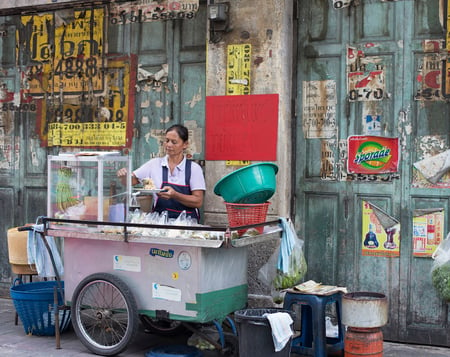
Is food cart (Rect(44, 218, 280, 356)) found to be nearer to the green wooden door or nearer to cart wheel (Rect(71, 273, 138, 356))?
cart wheel (Rect(71, 273, 138, 356))

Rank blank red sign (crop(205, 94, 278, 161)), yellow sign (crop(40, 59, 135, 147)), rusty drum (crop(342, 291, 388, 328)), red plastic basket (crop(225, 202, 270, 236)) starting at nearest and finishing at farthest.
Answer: rusty drum (crop(342, 291, 388, 328)), red plastic basket (crop(225, 202, 270, 236)), blank red sign (crop(205, 94, 278, 161)), yellow sign (crop(40, 59, 135, 147))

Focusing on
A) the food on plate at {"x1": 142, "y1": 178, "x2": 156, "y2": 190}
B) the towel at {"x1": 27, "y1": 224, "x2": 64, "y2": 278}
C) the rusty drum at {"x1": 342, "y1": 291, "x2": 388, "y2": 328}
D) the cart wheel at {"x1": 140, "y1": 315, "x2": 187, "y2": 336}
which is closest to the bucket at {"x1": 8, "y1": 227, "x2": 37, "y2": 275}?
the towel at {"x1": 27, "y1": 224, "x2": 64, "y2": 278}

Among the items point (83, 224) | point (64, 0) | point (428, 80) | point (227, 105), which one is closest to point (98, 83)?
point (64, 0)

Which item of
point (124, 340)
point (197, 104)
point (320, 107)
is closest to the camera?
point (124, 340)

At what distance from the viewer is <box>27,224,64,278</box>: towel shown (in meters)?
6.63

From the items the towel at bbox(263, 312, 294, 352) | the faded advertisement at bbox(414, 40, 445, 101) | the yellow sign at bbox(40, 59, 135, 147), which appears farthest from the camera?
the yellow sign at bbox(40, 59, 135, 147)

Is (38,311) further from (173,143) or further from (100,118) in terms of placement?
(100,118)

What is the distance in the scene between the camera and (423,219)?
6.47 metres

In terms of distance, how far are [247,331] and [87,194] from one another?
196 cm

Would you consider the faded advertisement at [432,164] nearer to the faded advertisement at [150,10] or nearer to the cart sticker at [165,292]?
the cart sticker at [165,292]

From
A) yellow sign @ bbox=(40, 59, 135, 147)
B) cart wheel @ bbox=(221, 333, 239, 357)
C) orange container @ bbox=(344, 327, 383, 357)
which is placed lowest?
cart wheel @ bbox=(221, 333, 239, 357)

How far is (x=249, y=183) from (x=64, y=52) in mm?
3468

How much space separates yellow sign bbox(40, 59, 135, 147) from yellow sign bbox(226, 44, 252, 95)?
1320 mm

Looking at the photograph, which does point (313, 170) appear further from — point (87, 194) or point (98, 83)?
point (98, 83)
